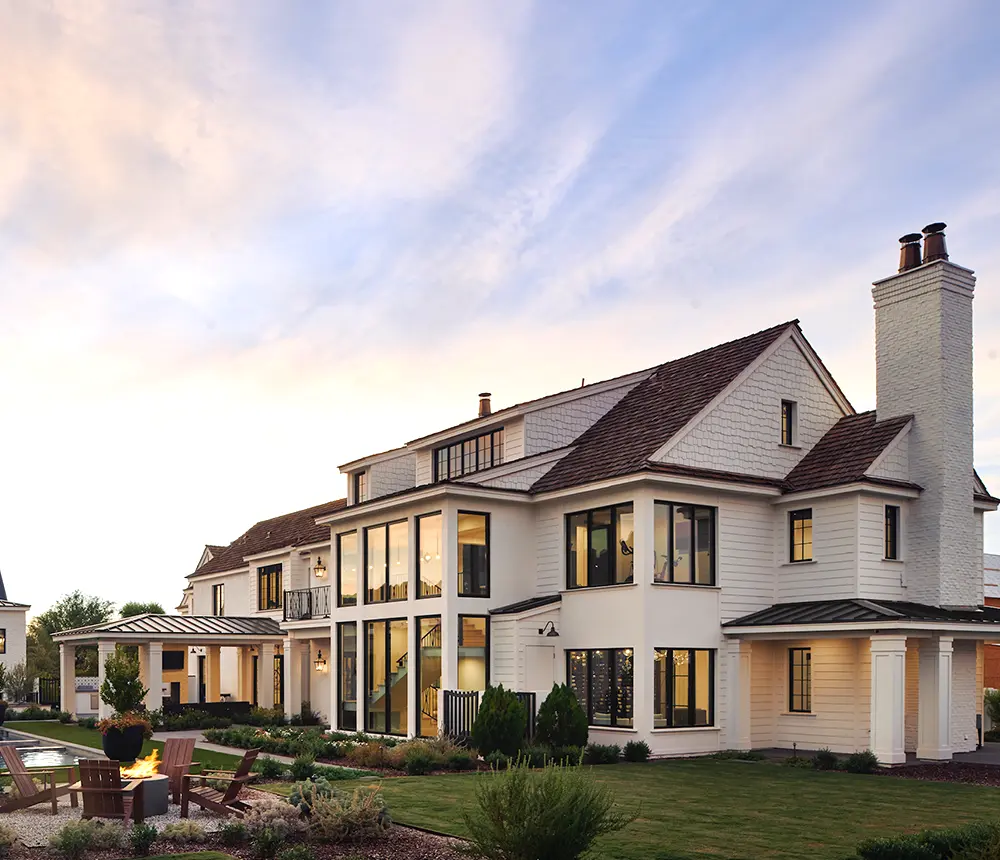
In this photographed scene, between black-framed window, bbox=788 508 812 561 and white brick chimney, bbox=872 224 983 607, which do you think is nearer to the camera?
white brick chimney, bbox=872 224 983 607

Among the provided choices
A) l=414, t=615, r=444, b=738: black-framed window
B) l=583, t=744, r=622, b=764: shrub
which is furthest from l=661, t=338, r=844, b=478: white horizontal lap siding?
l=414, t=615, r=444, b=738: black-framed window

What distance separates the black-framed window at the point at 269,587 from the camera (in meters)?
40.0

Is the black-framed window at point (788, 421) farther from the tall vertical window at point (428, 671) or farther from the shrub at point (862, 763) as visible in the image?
the tall vertical window at point (428, 671)

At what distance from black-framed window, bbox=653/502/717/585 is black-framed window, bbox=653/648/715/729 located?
1633 millimetres

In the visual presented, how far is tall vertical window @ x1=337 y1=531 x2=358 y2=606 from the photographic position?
30.2 metres

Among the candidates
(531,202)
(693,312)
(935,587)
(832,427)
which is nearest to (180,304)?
(531,202)

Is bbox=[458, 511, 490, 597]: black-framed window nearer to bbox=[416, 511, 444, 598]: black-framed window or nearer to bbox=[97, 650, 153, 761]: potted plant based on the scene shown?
bbox=[416, 511, 444, 598]: black-framed window

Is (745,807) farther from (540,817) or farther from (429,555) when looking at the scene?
(429,555)

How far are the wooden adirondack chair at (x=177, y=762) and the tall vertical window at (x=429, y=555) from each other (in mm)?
10519

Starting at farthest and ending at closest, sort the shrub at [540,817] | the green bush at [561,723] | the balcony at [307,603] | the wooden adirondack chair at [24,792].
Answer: the balcony at [307,603], the green bush at [561,723], the wooden adirondack chair at [24,792], the shrub at [540,817]

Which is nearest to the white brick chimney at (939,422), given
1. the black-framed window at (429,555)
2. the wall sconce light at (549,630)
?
the wall sconce light at (549,630)

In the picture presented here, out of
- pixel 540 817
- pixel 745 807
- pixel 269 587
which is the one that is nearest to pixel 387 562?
pixel 269 587

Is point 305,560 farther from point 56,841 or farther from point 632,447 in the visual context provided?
point 56,841

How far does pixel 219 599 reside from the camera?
46719 millimetres
